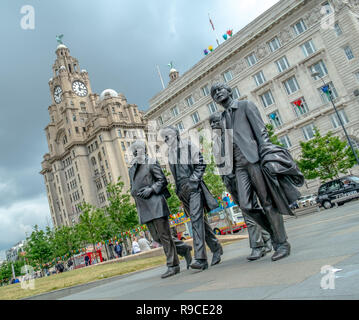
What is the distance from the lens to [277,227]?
166 inches

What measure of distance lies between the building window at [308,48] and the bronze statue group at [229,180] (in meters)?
36.2

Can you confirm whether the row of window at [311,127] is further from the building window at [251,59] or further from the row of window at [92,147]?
the row of window at [92,147]

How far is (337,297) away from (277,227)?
2498 mm

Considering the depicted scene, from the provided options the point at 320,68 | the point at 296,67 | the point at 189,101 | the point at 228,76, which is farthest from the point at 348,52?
the point at 189,101

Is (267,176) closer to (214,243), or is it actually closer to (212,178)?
(214,243)

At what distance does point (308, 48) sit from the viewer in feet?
122

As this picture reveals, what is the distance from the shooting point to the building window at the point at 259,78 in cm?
4090

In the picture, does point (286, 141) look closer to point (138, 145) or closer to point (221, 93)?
point (138, 145)

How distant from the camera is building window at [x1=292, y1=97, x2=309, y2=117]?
3719cm

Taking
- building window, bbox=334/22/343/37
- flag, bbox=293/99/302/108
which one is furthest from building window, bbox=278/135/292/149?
building window, bbox=334/22/343/37

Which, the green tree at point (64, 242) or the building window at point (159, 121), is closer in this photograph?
the green tree at point (64, 242)

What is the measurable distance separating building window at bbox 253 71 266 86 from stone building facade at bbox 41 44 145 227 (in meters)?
38.1

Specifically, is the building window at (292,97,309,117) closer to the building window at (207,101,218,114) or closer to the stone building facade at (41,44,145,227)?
Answer: the building window at (207,101,218,114)

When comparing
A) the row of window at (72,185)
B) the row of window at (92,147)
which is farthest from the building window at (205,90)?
the row of window at (72,185)
